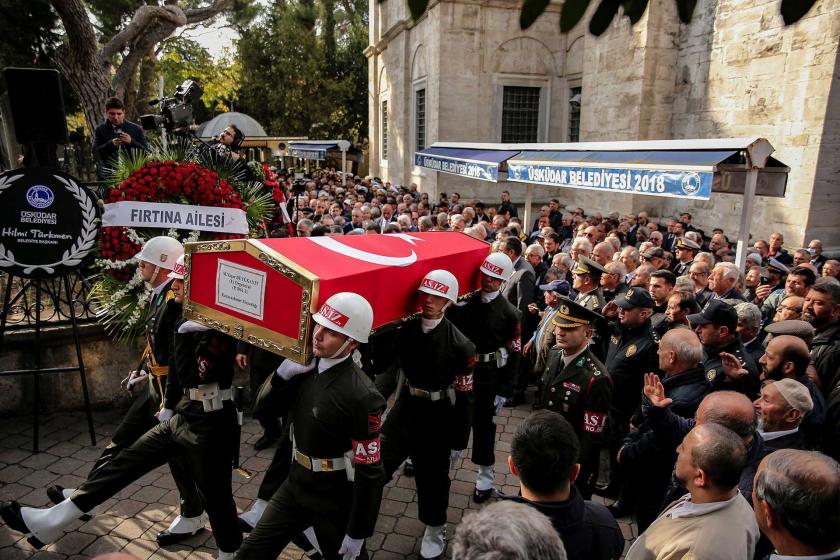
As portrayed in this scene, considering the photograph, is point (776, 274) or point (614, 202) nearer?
point (776, 274)

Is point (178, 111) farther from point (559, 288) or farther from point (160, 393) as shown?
point (559, 288)

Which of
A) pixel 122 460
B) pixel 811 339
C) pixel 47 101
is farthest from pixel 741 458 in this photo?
pixel 47 101

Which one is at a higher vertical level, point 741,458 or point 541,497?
point 741,458

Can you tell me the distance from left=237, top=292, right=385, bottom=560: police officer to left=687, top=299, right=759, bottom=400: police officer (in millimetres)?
2277

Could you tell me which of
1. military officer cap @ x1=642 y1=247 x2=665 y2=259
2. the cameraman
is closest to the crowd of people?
military officer cap @ x1=642 y1=247 x2=665 y2=259

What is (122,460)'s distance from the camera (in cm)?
347

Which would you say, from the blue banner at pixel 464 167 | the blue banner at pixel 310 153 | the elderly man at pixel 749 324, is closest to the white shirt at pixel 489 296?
the elderly man at pixel 749 324

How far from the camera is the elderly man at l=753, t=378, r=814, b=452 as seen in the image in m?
2.67

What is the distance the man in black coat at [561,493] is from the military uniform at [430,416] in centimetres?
162

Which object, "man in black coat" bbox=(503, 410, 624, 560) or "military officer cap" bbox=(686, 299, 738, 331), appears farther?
"military officer cap" bbox=(686, 299, 738, 331)

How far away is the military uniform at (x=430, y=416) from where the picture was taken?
3.74m

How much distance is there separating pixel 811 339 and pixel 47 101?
6.53 meters

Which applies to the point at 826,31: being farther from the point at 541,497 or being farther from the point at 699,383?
the point at 541,497

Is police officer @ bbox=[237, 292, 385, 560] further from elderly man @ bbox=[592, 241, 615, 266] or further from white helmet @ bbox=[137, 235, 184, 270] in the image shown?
elderly man @ bbox=[592, 241, 615, 266]
